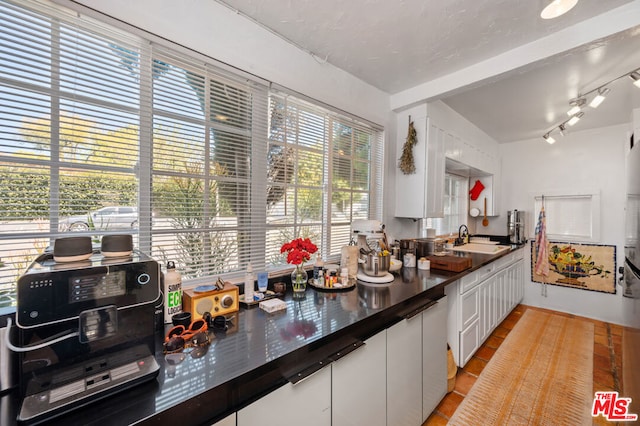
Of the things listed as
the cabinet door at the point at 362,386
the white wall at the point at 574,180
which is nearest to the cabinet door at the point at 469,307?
the cabinet door at the point at 362,386

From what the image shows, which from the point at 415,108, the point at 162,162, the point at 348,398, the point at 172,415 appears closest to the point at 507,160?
the point at 415,108

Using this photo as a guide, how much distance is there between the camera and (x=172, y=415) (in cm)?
68

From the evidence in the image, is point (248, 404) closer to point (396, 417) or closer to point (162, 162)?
point (396, 417)

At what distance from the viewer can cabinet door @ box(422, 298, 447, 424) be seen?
1677 millimetres

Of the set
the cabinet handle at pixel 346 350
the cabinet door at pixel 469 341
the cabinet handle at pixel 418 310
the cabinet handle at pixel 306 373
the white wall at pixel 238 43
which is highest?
the white wall at pixel 238 43

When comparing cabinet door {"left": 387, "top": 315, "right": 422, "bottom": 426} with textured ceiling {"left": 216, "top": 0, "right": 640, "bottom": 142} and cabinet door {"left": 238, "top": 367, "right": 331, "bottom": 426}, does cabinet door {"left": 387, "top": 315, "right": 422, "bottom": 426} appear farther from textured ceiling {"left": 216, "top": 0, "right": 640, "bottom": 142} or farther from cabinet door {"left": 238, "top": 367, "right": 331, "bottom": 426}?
textured ceiling {"left": 216, "top": 0, "right": 640, "bottom": 142}

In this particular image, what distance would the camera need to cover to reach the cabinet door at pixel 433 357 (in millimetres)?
1677

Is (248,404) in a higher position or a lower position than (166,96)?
lower

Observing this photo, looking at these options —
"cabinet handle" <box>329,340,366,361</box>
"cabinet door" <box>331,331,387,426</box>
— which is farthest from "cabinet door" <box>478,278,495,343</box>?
"cabinet handle" <box>329,340,366,361</box>

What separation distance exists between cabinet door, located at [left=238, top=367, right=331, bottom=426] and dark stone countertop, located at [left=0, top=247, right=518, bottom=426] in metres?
0.03

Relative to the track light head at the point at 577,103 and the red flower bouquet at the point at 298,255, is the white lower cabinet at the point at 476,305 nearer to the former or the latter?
the red flower bouquet at the point at 298,255

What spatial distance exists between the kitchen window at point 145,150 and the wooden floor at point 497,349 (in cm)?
161

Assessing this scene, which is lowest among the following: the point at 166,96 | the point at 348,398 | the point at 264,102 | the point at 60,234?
the point at 348,398

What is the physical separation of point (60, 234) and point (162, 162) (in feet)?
1.62
